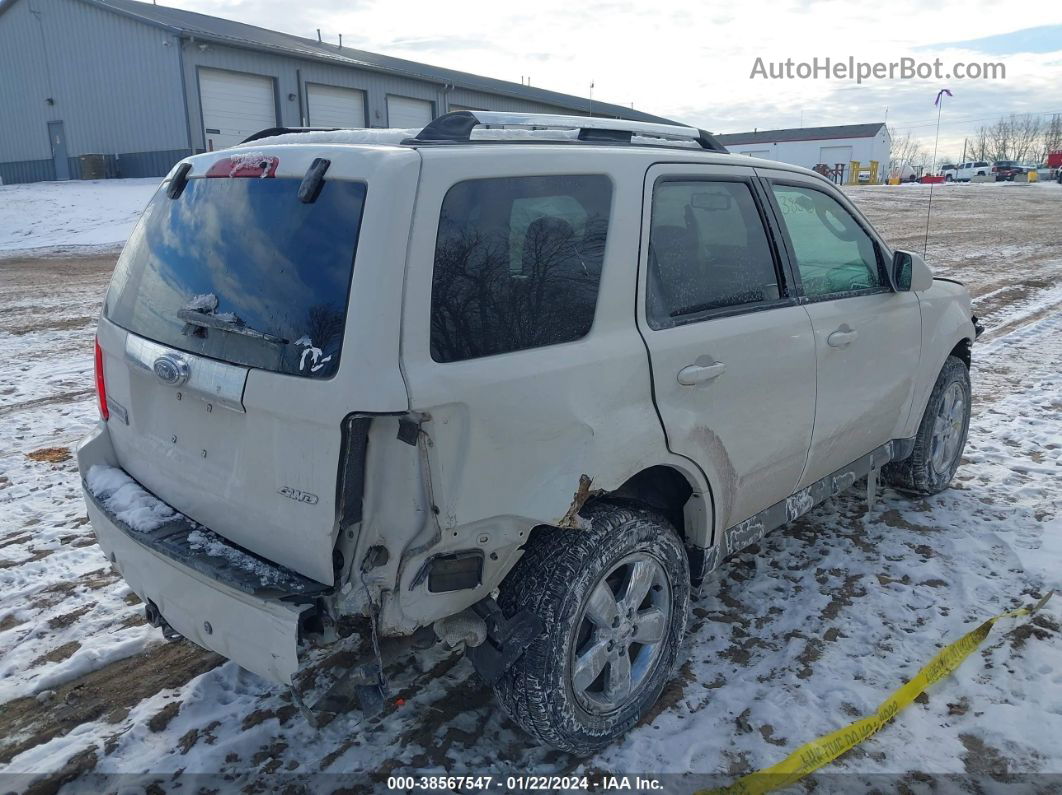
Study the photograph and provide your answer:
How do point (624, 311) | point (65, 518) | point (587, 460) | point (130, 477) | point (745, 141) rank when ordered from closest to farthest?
point (587, 460), point (624, 311), point (130, 477), point (65, 518), point (745, 141)

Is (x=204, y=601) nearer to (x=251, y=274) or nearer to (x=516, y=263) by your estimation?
(x=251, y=274)

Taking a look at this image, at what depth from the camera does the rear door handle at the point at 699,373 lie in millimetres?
2879

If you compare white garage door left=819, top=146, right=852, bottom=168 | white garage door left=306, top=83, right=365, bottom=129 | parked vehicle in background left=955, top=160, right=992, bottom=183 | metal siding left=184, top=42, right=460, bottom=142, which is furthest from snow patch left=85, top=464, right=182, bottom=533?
white garage door left=819, top=146, right=852, bottom=168

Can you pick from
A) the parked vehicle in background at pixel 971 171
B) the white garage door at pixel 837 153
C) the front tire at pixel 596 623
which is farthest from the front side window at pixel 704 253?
the white garage door at pixel 837 153

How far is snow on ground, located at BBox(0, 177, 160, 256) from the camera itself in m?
18.9

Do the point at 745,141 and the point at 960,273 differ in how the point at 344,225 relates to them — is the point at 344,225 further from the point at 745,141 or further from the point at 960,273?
the point at 745,141

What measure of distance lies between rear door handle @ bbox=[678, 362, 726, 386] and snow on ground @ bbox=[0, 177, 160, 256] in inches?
688

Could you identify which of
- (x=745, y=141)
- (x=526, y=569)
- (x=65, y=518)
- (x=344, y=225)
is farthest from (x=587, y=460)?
(x=745, y=141)

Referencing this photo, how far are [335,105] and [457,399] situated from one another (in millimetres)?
29519

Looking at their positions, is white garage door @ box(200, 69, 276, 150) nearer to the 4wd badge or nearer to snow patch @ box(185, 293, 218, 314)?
snow patch @ box(185, 293, 218, 314)

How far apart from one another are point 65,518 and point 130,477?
1.85 m

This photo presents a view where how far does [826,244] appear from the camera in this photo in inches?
153

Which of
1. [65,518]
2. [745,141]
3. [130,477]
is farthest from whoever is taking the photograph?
[745,141]

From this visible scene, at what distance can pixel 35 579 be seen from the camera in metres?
3.83
